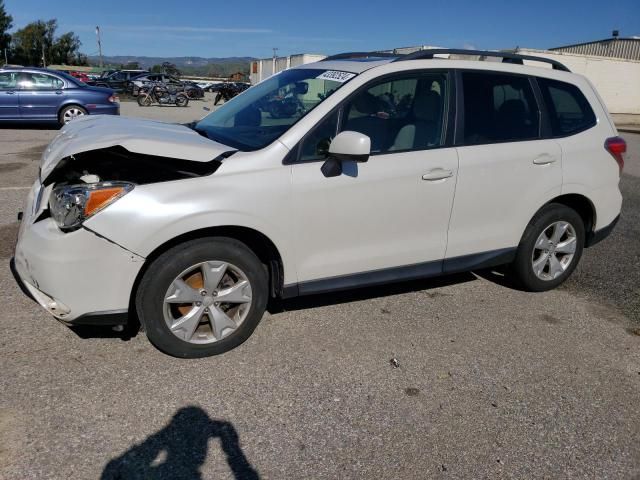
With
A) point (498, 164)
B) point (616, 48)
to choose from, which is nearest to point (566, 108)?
point (498, 164)

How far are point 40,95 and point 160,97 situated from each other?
13.2 metres

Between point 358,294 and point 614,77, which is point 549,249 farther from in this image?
point 614,77

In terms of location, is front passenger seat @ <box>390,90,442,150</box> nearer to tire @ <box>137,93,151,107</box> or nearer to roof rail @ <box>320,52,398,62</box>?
Answer: roof rail @ <box>320,52,398,62</box>

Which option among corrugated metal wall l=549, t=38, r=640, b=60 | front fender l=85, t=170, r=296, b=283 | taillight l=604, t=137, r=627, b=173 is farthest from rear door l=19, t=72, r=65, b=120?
corrugated metal wall l=549, t=38, r=640, b=60

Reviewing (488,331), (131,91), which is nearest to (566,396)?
(488,331)

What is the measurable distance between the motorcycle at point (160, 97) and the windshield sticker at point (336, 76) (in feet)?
79.0

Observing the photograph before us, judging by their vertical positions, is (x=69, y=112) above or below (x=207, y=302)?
above

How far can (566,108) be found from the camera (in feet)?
14.9

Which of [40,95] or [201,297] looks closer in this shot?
[201,297]

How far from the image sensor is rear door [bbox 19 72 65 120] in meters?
13.6

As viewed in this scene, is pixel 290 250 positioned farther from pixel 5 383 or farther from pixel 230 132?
pixel 5 383

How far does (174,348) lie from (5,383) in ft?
2.98

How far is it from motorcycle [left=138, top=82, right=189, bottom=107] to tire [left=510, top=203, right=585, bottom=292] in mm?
24523

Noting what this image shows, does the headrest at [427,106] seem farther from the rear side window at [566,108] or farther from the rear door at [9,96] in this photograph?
the rear door at [9,96]
